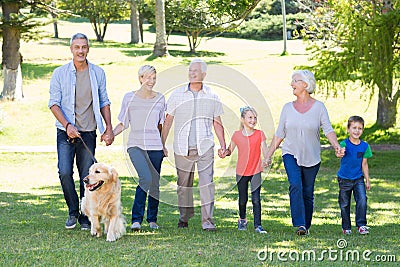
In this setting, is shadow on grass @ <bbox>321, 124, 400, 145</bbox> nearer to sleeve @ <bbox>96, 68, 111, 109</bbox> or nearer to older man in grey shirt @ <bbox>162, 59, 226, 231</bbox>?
older man in grey shirt @ <bbox>162, 59, 226, 231</bbox>

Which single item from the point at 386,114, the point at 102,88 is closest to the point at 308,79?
the point at 102,88

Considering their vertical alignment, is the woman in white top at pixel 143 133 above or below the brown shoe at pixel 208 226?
above

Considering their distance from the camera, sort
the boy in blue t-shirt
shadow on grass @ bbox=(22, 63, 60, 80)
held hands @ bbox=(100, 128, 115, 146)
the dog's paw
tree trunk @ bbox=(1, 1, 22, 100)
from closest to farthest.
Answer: the dog's paw → held hands @ bbox=(100, 128, 115, 146) → the boy in blue t-shirt → tree trunk @ bbox=(1, 1, 22, 100) → shadow on grass @ bbox=(22, 63, 60, 80)

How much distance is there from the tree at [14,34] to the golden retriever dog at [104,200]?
16.9 metres

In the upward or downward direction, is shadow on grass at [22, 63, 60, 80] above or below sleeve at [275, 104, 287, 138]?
below

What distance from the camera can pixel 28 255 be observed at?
650 cm

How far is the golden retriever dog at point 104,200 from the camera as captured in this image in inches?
293

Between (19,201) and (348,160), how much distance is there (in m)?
6.19

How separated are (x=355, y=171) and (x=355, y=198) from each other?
1.15ft

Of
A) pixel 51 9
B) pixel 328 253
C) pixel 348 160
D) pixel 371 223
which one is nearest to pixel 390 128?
pixel 51 9

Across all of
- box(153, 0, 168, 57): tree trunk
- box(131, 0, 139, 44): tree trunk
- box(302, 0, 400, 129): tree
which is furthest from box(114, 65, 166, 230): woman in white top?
box(131, 0, 139, 44): tree trunk

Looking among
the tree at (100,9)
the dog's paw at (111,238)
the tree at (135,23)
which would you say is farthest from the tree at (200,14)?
the dog's paw at (111,238)

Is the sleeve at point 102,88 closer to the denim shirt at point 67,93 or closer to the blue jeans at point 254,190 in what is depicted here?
the denim shirt at point 67,93

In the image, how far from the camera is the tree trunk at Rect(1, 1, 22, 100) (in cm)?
2369
